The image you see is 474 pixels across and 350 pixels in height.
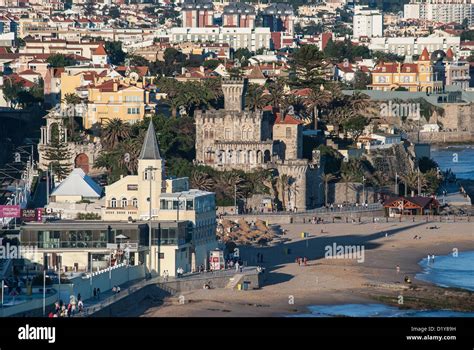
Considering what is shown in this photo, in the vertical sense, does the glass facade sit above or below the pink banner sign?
below

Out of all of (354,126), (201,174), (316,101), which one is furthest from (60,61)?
(201,174)

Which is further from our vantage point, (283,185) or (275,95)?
(275,95)

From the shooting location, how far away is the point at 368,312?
45.5m

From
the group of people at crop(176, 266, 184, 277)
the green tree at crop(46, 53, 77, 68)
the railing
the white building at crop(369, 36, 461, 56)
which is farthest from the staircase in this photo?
the white building at crop(369, 36, 461, 56)

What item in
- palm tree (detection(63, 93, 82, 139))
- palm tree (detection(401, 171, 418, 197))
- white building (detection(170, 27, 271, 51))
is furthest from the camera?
white building (detection(170, 27, 271, 51))

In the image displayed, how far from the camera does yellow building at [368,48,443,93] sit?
133 meters

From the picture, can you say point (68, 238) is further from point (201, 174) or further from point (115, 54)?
point (115, 54)

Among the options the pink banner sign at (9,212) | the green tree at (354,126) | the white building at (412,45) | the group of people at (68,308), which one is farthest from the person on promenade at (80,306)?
the white building at (412,45)

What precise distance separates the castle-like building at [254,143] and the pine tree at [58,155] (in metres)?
5.70

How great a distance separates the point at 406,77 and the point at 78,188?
7443 cm

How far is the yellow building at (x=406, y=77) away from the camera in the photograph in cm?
13325

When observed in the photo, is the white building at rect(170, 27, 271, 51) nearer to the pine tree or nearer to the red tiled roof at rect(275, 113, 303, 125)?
the red tiled roof at rect(275, 113, 303, 125)

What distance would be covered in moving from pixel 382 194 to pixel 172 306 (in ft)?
108

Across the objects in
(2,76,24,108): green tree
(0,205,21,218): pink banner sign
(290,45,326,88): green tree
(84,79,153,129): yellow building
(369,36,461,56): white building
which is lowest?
(0,205,21,218): pink banner sign
